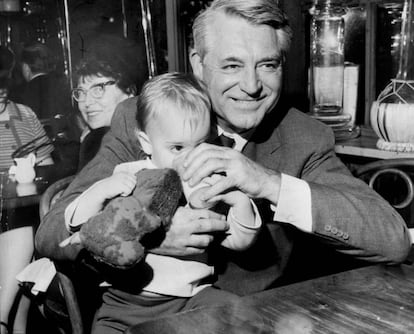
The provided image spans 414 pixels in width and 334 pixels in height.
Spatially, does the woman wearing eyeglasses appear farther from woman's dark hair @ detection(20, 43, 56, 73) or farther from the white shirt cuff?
the white shirt cuff

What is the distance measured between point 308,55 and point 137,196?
1.97 m

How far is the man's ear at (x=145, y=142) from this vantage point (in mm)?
1901

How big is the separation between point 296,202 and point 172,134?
0.40 m

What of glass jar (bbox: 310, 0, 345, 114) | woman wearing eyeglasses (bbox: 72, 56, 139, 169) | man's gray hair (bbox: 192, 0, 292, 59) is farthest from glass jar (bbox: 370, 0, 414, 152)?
woman wearing eyeglasses (bbox: 72, 56, 139, 169)

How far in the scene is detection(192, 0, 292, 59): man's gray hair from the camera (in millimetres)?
2096

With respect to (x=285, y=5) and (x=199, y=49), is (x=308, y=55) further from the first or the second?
(x=199, y=49)

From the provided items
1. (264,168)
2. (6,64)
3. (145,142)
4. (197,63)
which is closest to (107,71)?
(6,64)

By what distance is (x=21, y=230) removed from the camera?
317cm

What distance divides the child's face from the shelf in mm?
1224

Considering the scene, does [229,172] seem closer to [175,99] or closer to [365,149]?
[175,99]

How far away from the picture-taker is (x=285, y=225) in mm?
2229

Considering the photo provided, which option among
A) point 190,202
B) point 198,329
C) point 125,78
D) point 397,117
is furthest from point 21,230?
point 198,329

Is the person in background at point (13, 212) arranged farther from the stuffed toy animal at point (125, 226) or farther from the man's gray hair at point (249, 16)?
the stuffed toy animal at point (125, 226)

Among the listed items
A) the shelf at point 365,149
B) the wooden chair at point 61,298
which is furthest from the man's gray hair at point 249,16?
the shelf at point 365,149
